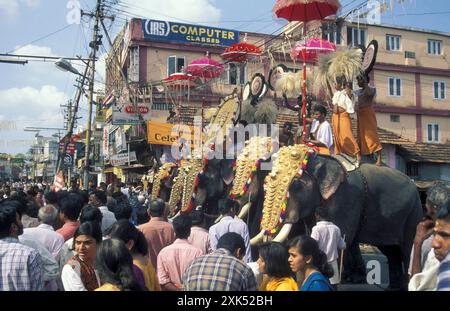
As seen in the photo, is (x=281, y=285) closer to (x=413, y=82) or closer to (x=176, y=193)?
(x=176, y=193)

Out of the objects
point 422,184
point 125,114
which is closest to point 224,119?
point 125,114

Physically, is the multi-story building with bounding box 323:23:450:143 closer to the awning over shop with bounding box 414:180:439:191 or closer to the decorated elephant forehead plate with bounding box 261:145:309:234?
the awning over shop with bounding box 414:180:439:191

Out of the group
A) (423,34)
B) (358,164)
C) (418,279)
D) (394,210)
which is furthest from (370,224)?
(423,34)

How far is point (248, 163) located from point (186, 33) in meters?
18.6

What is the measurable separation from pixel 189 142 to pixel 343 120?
756 cm

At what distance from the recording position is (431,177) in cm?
2250

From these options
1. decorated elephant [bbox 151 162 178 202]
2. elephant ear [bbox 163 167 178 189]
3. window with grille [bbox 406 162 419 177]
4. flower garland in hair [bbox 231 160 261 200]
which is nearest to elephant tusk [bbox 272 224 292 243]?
flower garland in hair [bbox 231 160 261 200]

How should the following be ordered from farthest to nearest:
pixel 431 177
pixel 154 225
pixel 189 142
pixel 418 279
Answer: pixel 431 177 < pixel 189 142 < pixel 154 225 < pixel 418 279

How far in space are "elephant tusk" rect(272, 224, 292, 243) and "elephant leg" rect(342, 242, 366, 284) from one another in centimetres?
143

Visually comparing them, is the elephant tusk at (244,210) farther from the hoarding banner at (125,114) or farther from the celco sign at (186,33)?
the celco sign at (186,33)

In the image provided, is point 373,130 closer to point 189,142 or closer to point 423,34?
point 189,142

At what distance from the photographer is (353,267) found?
23.7 ft

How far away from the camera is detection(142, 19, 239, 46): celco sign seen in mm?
24734

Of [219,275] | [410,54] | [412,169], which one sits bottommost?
[219,275]
